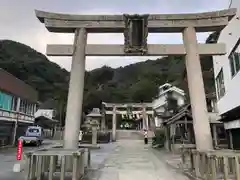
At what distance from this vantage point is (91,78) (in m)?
77.8

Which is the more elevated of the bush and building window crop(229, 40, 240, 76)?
building window crop(229, 40, 240, 76)

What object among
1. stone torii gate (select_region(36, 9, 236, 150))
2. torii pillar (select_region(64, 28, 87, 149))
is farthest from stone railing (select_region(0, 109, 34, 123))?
torii pillar (select_region(64, 28, 87, 149))

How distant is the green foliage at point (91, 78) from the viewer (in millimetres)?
59781

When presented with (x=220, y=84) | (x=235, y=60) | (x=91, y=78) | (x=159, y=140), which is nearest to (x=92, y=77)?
(x=91, y=78)

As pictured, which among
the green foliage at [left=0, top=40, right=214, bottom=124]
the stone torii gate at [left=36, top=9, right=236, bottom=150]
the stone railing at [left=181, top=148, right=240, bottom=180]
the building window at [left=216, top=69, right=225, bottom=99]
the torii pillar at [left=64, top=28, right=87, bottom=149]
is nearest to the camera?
the stone railing at [left=181, top=148, right=240, bottom=180]

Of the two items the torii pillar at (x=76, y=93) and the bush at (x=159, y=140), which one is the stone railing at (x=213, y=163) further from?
the bush at (x=159, y=140)

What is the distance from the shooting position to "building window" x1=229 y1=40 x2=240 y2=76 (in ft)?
44.5

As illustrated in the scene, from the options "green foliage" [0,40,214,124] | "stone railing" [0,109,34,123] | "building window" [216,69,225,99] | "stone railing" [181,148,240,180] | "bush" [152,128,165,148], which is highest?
"green foliage" [0,40,214,124]

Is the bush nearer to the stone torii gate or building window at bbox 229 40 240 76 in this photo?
building window at bbox 229 40 240 76

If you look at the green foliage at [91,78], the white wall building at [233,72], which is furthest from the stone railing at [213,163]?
the green foliage at [91,78]

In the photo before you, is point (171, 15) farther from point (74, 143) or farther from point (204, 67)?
point (204, 67)

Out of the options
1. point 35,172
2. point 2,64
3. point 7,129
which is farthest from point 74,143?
point 2,64

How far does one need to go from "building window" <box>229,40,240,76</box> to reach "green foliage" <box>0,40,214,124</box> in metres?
36.4

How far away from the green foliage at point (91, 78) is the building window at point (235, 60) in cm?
3645
